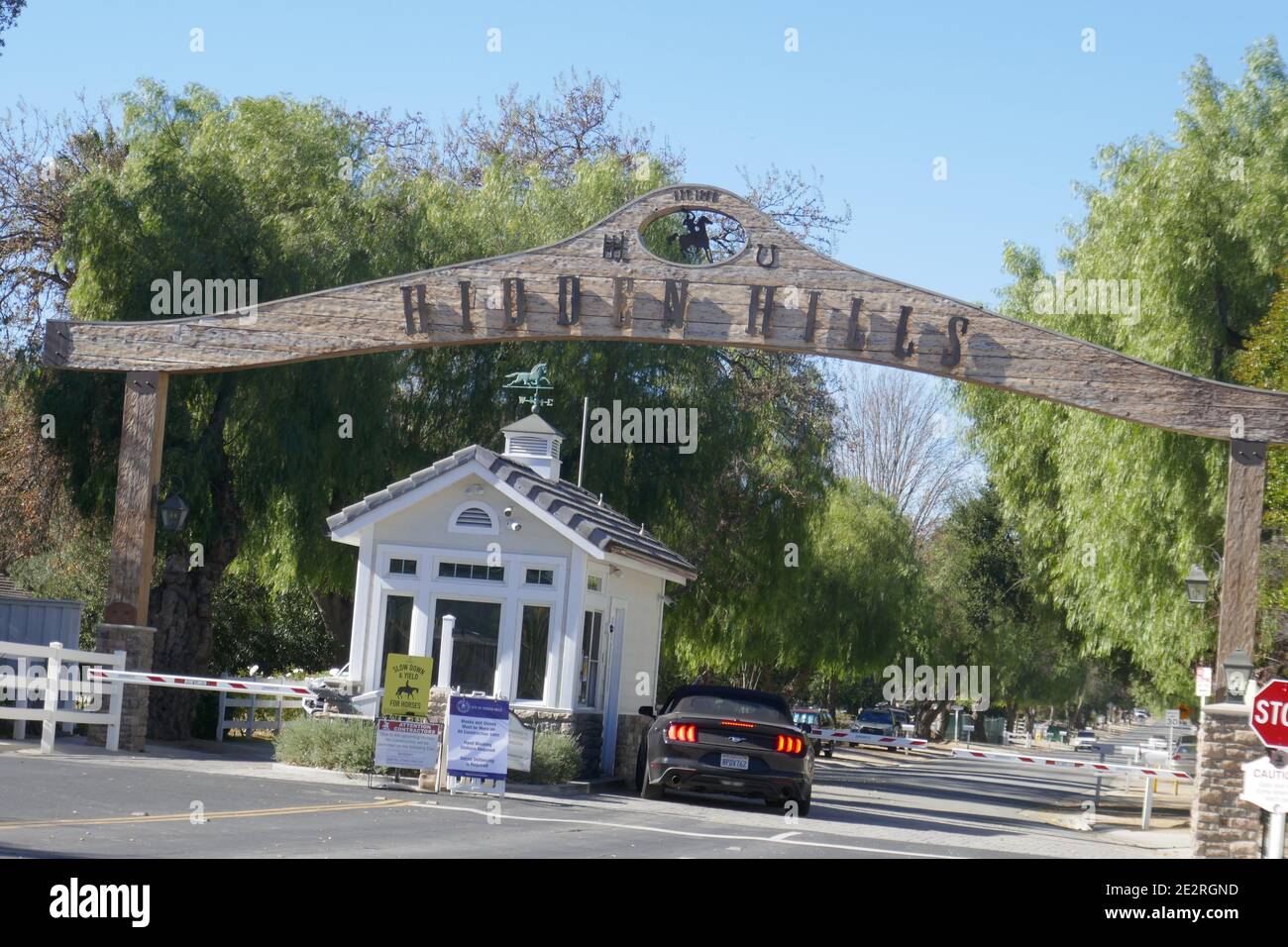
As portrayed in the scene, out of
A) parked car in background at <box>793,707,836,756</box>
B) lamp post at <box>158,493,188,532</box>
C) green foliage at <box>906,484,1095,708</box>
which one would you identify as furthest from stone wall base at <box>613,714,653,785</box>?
green foliage at <box>906,484,1095,708</box>

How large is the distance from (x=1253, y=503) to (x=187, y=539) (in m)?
14.7

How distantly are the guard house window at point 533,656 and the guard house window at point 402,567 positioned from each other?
5.59 ft

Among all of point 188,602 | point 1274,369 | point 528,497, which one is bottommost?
point 188,602

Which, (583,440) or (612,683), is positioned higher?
(583,440)

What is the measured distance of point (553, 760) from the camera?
1833cm

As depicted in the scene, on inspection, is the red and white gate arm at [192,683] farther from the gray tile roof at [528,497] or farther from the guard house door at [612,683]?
the guard house door at [612,683]

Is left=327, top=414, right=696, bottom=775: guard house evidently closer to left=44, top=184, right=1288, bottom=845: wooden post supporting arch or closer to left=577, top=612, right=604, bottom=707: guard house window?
left=577, top=612, right=604, bottom=707: guard house window

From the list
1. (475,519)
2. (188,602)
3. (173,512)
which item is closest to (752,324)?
(475,519)

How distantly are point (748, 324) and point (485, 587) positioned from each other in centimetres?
562

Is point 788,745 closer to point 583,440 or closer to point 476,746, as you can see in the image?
point 476,746

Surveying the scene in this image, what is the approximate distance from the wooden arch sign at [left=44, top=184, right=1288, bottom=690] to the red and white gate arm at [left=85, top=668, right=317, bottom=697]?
3911 millimetres

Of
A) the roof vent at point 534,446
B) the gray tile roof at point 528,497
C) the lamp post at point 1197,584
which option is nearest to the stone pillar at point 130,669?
the gray tile roof at point 528,497

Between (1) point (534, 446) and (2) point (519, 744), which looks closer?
(2) point (519, 744)

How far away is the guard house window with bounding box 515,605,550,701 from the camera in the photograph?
20.1m
